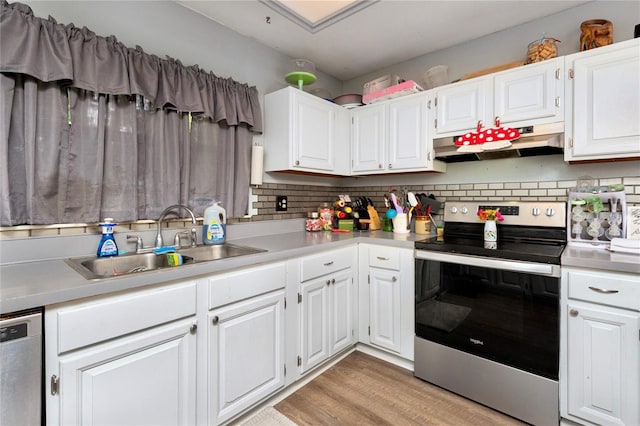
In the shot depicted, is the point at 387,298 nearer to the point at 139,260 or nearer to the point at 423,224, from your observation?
the point at 423,224

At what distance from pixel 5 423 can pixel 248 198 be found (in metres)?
1.67

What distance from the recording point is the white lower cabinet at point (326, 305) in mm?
1915

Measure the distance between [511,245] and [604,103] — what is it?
0.94m

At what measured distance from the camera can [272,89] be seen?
2.57 meters

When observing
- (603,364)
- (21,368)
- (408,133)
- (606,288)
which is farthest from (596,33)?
(21,368)

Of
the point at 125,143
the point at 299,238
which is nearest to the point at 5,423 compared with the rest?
the point at 125,143

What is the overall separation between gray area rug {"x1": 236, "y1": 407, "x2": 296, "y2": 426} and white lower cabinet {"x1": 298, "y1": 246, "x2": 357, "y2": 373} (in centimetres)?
30

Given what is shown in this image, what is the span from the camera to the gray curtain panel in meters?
1.37

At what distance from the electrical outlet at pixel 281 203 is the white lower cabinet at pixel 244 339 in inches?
36.6

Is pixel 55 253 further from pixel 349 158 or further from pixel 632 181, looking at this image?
pixel 632 181

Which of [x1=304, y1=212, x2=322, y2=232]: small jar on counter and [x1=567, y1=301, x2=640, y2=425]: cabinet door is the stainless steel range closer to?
[x1=567, y1=301, x2=640, y2=425]: cabinet door

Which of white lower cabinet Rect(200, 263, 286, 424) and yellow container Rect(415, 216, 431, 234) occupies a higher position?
yellow container Rect(415, 216, 431, 234)

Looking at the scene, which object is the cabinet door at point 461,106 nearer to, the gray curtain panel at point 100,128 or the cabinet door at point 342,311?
the cabinet door at point 342,311

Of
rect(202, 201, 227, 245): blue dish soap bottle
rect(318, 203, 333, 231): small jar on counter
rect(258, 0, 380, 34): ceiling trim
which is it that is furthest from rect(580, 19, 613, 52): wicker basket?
rect(202, 201, 227, 245): blue dish soap bottle
